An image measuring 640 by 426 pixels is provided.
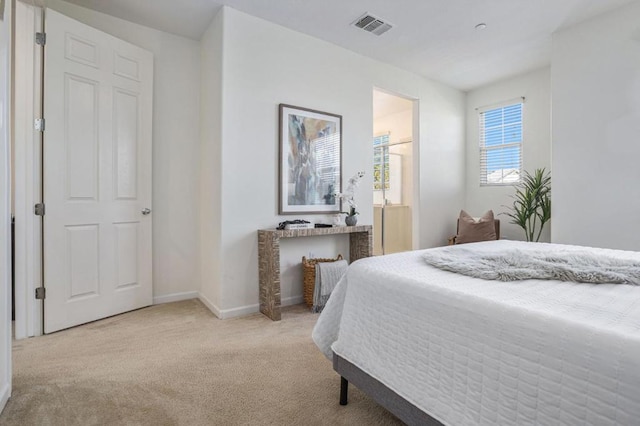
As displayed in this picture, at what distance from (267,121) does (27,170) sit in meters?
1.81

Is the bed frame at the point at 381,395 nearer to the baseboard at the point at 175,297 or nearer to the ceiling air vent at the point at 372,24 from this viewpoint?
the baseboard at the point at 175,297

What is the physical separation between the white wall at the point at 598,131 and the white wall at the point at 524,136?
99 centimetres

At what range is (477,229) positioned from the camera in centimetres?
427

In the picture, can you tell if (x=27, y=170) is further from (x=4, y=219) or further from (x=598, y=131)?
(x=598, y=131)

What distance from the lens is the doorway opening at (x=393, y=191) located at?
16.4ft

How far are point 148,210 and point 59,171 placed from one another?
0.72 metres

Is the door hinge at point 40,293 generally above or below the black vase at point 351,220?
below

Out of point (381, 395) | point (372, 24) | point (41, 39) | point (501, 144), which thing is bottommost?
point (381, 395)

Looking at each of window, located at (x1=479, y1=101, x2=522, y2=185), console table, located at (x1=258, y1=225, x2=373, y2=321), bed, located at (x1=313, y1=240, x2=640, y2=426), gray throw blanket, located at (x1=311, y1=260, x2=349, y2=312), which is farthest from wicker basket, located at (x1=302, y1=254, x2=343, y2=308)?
window, located at (x1=479, y1=101, x2=522, y2=185)

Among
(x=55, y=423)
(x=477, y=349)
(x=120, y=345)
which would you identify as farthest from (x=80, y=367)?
(x=477, y=349)

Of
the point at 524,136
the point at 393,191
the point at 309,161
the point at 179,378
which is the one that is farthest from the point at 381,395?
the point at 524,136

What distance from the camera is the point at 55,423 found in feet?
4.75

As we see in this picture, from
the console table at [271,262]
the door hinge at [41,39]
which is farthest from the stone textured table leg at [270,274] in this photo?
the door hinge at [41,39]

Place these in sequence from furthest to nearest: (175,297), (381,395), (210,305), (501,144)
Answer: (501,144) < (175,297) < (210,305) < (381,395)
